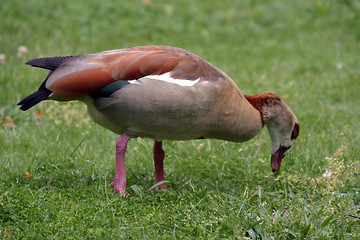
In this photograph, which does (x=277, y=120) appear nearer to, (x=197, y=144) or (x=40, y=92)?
(x=197, y=144)

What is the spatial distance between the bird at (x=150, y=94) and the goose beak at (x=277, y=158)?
44 centimetres

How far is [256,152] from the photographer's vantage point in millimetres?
5605

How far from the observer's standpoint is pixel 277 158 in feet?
16.5

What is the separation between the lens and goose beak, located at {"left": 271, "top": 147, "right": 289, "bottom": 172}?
5035 mm

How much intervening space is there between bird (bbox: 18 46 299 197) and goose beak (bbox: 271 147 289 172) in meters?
0.44

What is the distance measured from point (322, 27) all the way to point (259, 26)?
1.30m

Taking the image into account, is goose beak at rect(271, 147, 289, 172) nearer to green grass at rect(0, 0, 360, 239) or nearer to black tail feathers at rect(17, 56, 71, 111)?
green grass at rect(0, 0, 360, 239)

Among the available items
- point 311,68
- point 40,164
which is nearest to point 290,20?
point 311,68

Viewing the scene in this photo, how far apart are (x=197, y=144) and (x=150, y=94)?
1697 millimetres

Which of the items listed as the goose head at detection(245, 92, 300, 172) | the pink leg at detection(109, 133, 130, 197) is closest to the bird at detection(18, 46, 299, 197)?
the pink leg at detection(109, 133, 130, 197)

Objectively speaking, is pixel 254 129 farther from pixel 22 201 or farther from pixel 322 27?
pixel 322 27

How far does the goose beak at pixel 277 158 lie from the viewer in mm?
5035

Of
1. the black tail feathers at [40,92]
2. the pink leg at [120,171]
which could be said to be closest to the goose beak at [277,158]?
the pink leg at [120,171]

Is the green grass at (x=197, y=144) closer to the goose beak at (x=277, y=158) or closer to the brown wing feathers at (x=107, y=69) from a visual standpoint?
the goose beak at (x=277, y=158)
